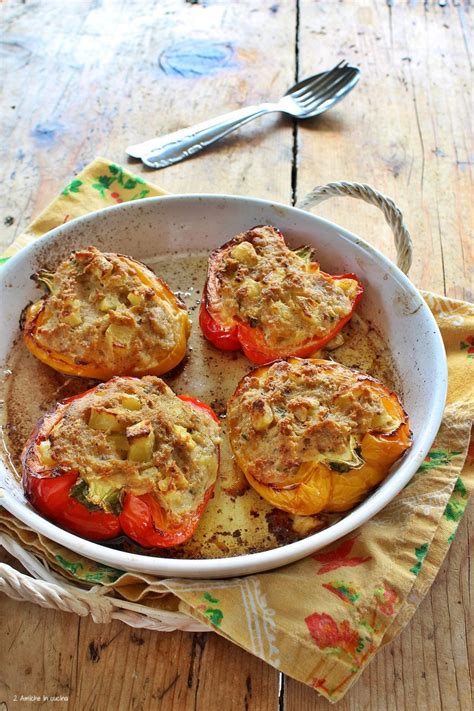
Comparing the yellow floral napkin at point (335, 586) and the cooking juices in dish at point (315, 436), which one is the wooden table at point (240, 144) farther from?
the cooking juices in dish at point (315, 436)

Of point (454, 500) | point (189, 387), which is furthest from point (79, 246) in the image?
point (454, 500)

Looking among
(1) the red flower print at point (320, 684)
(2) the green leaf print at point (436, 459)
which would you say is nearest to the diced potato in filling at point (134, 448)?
(1) the red flower print at point (320, 684)

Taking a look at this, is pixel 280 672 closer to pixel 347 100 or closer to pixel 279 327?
pixel 279 327

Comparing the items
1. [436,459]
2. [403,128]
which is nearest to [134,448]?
[436,459]

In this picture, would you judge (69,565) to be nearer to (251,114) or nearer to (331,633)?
(331,633)

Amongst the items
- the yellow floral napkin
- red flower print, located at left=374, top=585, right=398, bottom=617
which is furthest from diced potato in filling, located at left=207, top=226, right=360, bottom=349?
red flower print, located at left=374, top=585, right=398, bottom=617

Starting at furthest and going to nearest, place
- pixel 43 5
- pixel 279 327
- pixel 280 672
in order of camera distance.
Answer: pixel 43 5 < pixel 279 327 < pixel 280 672

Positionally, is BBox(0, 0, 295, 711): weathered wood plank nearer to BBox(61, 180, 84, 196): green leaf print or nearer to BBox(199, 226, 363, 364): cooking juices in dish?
BBox(61, 180, 84, 196): green leaf print
